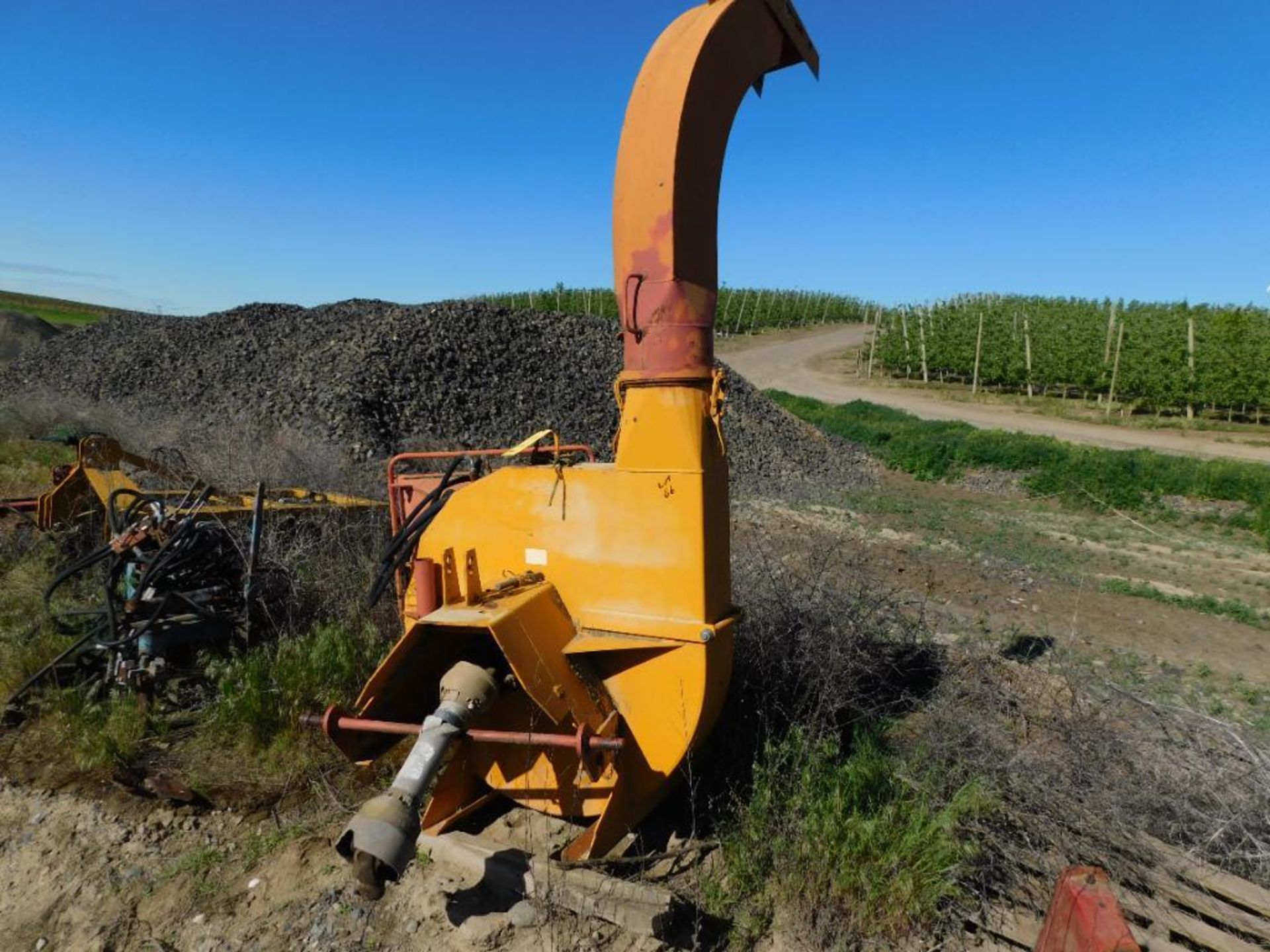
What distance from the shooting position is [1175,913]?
2580 mm

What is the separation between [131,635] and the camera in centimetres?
412

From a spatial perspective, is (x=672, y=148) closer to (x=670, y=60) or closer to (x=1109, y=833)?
(x=670, y=60)

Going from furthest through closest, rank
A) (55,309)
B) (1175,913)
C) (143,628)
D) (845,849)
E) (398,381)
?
(55,309) < (398,381) < (143,628) < (845,849) < (1175,913)

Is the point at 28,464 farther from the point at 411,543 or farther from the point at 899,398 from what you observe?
the point at 899,398

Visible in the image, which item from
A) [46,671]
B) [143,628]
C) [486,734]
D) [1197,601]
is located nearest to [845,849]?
[486,734]

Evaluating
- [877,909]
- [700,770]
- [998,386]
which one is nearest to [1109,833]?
[877,909]

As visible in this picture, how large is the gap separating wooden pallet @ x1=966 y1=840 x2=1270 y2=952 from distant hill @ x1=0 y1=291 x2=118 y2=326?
3936 cm

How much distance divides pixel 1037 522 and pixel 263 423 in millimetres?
11183

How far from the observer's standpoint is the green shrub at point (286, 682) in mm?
3906

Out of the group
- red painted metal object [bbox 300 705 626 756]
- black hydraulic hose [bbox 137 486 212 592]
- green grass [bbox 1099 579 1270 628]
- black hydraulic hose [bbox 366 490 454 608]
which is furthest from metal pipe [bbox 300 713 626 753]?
green grass [bbox 1099 579 1270 628]

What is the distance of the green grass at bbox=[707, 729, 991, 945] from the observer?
2607 mm

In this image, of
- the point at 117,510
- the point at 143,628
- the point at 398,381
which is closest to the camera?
the point at 143,628

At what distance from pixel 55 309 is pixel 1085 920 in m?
58.3

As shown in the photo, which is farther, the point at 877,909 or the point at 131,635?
the point at 131,635
